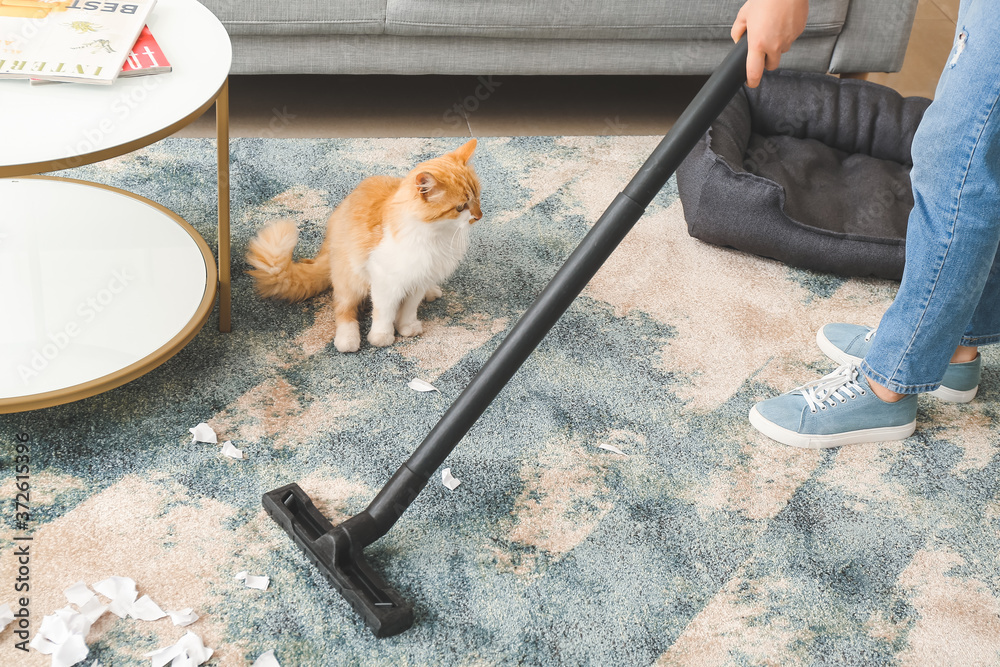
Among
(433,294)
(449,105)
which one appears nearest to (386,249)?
(433,294)

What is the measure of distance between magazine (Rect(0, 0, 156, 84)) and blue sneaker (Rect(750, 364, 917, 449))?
1181 millimetres

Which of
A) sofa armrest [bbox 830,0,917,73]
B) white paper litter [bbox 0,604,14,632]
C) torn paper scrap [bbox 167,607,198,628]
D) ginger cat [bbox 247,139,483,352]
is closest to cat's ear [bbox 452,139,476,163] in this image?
ginger cat [bbox 247,139,483,352]

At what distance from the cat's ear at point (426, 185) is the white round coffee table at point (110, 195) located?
32 cm

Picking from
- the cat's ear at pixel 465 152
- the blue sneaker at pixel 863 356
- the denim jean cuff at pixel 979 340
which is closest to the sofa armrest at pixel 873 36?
the blue sneaker at pixel 863 356

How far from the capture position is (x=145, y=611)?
108 centimetres

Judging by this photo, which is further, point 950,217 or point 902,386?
point 902,386

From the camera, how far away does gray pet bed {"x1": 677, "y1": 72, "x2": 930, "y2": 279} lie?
1773mm

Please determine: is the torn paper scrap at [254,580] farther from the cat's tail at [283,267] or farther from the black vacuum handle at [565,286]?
the cat's tail at [283,267]

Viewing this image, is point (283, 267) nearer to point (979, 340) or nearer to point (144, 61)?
point (144, 61)

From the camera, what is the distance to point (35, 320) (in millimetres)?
1360

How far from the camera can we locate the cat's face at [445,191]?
136cm

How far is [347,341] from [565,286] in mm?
627

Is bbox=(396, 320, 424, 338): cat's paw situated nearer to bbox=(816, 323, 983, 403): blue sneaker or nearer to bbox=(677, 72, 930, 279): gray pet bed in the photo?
bbox=(677, 72, 930, 279): gray pet bed

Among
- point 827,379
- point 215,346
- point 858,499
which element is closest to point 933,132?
point 827,379
